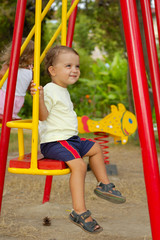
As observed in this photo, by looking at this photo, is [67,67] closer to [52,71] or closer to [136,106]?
[52,71]

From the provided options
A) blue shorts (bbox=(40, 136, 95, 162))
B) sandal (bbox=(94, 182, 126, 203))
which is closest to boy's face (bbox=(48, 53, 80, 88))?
blue shorts (bbox=(40, 136, 95, 162))

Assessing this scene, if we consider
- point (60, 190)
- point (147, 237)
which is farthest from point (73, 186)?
point (60, 190)

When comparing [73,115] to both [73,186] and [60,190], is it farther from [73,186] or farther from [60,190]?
[60,190]

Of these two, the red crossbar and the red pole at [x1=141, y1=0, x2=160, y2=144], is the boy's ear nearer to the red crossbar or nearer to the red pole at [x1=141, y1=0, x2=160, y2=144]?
the red crossbar

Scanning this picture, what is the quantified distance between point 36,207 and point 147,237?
4.13 feet

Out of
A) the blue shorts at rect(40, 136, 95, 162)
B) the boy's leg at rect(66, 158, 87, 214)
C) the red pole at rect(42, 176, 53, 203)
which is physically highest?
the blue shorts at rect(40, 136, 95, 162)

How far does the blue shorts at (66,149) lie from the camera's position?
238 centimetres

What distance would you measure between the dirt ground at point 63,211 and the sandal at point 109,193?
0.73 m

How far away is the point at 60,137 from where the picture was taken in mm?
2469

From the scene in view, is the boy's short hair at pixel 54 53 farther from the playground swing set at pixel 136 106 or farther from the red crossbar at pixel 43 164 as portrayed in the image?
the red crossbar at pixel 43 164

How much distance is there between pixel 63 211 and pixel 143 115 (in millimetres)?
2169

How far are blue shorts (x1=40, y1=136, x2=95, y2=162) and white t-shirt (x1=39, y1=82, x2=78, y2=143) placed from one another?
0.03 meters

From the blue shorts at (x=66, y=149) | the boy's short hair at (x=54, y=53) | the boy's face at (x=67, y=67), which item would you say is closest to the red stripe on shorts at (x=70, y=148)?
the blue shorts at (x=66, y=149)

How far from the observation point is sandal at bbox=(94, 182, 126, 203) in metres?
2.47
